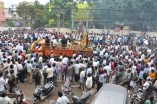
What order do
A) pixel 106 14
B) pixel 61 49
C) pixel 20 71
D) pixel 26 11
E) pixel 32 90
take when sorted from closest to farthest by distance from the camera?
pixel 32 90 → pixel 20 71 → pixel 61 49 → pixel 106 14 → pixel 26 11

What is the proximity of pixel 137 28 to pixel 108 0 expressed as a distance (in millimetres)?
7381

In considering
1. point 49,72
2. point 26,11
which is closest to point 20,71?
point 49,72

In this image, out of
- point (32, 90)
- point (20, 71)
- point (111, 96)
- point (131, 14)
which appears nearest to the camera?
point (111, 96)

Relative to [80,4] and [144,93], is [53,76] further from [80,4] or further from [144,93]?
[80,4]

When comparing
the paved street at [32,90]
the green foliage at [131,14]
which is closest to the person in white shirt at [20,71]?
the paved street at [32,90]

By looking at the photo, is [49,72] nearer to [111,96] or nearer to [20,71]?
[20,71]

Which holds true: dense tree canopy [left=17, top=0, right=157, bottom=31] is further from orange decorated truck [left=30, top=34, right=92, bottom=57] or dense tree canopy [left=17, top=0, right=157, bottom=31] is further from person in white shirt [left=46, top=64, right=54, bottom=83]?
person in white shirt [left=46, top=64, right=54, bottom=83]

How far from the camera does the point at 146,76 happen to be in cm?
1412

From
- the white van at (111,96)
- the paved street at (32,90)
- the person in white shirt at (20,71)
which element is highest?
the white van at (111,96)

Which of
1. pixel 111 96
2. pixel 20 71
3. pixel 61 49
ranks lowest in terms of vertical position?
pixel 20 71

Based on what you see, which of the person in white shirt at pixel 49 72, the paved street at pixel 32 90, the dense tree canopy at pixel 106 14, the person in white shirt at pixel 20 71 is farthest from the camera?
the dense tree canopy at pixel 106 14

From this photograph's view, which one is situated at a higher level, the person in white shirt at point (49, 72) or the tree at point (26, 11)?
the tree at point (26, 11)

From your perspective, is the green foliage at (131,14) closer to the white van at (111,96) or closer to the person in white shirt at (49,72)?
the person in white shirt at (49,72)

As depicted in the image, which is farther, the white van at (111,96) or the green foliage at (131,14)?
the green foliage at (131,14)
